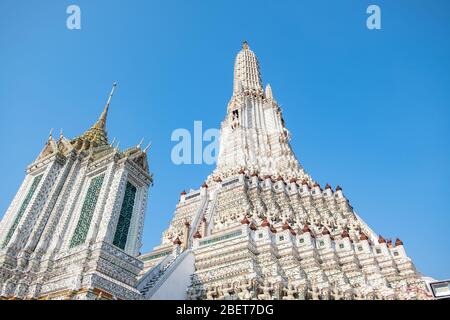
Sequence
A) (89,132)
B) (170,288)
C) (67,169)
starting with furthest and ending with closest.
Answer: (89,132)
(170,288)
(67,169)

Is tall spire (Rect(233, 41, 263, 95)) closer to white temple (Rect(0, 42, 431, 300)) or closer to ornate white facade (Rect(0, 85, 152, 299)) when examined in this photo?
white temple (Rect(0, 42, 431, 300))

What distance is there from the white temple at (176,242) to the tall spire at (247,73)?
2134cm

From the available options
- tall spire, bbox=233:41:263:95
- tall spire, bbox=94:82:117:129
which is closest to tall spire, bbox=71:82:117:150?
tall spire, bbox=94:82:117:129

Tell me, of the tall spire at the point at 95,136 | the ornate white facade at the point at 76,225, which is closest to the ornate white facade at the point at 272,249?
the ornate white facade at the point at 76,225

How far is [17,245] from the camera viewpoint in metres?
11.0

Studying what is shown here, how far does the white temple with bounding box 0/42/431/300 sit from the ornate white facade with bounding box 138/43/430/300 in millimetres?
67

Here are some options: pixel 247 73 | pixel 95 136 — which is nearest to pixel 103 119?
pixel 95 136

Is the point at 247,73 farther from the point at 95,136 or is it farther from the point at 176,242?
the point at 95,136

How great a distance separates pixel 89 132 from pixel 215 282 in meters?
9.43

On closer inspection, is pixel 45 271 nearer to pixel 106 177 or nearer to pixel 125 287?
pixel 125 287

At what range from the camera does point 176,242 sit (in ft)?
68.5

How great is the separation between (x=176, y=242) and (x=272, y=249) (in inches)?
229

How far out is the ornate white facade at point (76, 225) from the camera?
9820mm
